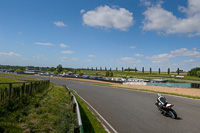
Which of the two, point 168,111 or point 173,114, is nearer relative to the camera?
point 173,114

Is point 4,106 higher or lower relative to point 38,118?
higher

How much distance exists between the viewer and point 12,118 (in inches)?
269

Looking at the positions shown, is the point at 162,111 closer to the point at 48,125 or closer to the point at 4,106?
the point at 48,125

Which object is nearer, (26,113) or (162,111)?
(26,113)

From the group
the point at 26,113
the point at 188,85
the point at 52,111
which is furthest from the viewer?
the point at 188,85

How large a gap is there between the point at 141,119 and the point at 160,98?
252cm

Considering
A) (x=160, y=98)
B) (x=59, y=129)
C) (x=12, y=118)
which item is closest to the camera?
(x=59, y=129)

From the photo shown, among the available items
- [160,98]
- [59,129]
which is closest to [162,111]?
[160,98]

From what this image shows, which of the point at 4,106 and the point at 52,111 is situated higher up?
the point at 4,106

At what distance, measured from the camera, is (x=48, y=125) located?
22.4ft

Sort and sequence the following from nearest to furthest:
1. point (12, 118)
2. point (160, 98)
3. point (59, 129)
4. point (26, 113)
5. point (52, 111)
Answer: point (59, 129) < point (12, 118) < point (26, 113) < point (52, 111) < point (160, 98)

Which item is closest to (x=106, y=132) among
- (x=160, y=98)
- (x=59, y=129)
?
(x=59, y=129)

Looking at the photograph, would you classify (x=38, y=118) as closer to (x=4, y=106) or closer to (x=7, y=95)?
(x=4, y=106)

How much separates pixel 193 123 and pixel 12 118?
9061 mm
